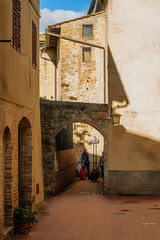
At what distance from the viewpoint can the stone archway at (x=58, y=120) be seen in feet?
49.5

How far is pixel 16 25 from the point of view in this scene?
30.0 ft

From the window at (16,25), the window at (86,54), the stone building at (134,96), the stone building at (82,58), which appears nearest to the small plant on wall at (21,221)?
the window at (16,25)

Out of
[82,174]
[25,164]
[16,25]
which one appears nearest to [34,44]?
[16,25]

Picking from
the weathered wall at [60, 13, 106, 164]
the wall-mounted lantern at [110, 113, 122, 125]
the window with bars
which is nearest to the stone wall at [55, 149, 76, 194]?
the wall-mounted lantern at [110, 113, 122, 125]

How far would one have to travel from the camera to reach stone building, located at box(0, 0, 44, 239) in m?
8.03

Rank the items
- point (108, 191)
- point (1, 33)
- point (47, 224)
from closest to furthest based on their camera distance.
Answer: point (1, 33), point (47, 224), point (108, 191)

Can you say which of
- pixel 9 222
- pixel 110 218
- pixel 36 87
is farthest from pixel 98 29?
pixel 9 222

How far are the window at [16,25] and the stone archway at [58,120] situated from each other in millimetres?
6023

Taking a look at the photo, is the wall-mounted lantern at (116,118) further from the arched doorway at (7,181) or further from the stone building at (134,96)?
the arched doorway at (7,181)

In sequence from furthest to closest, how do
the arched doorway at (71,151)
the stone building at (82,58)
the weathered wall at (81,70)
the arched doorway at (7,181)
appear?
the weathered wall at (81,70) → the stone building at (82,58) → the arched doorway at (71,151) → the arched doorway at (7,181)

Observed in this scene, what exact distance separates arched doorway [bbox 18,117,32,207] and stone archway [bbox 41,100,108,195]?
4.65 m

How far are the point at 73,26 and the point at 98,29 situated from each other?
132 cm

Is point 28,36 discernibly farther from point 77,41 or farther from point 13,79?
point 77,41

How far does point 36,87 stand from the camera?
11352 mm
